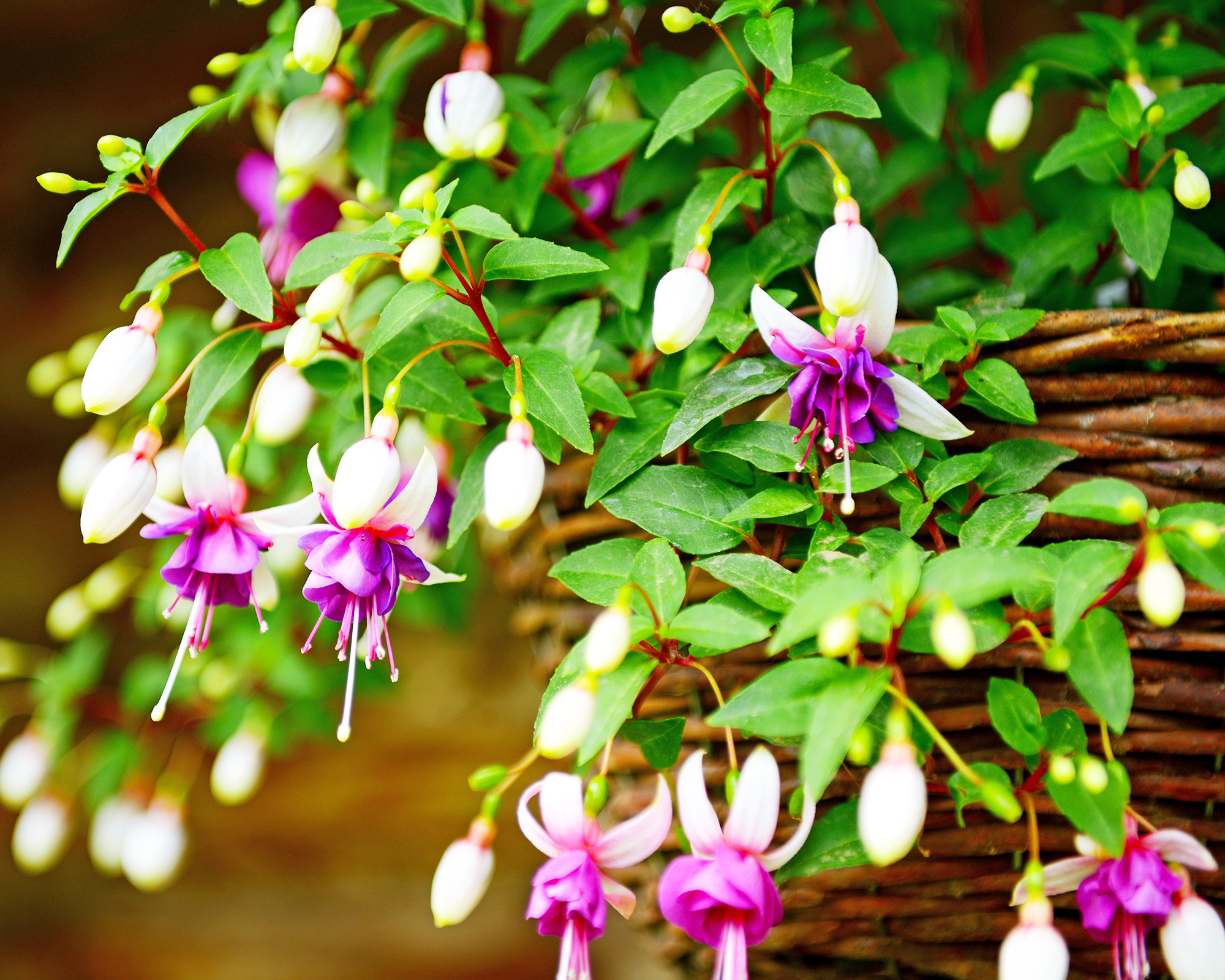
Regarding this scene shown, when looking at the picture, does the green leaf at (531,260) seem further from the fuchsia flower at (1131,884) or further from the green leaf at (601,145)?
the fuchsia flower at (1131,884)

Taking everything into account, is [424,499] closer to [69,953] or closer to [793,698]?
[793,698]

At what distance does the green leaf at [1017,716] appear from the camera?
0.51 meters

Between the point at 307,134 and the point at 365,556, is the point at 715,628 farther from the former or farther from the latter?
the point at 307,134

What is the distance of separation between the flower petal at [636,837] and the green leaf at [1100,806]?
207mm

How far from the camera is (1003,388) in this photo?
0.56 metres

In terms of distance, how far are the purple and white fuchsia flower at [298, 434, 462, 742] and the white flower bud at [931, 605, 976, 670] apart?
0.31 meters

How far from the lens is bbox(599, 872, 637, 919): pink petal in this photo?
54 cm

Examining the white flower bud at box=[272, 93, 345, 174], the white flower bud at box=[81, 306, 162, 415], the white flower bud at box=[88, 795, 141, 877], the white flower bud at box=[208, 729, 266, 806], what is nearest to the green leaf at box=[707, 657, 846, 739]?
the white flower bud at box=[81, 306, 162, 415]

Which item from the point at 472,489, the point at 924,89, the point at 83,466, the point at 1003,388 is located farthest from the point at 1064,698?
the point at 83,466

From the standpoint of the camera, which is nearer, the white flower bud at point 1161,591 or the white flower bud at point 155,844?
the white flower bud at point 1161,591

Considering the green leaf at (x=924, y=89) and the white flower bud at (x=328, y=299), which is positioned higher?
the green leaf at (x=924, y=89)

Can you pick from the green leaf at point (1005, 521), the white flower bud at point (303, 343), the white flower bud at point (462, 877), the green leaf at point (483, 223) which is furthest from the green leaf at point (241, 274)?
the green leaf at point (1005, 521)

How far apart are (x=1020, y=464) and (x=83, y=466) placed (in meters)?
0.84

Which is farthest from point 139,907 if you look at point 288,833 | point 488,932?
point 488,932
